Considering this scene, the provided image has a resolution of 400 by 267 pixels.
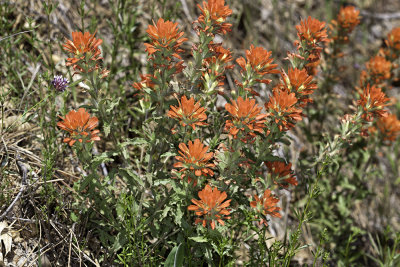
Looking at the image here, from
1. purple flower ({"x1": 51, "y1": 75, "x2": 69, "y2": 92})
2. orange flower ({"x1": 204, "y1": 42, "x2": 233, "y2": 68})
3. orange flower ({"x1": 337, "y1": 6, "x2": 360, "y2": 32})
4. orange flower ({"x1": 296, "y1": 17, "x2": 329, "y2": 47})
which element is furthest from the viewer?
orange flower ({"x1": 337, "y1": 6, "x2": 360, "y2": 32})

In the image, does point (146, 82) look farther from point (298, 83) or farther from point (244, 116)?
point (298, 83)

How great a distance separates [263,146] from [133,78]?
1512 millimetres

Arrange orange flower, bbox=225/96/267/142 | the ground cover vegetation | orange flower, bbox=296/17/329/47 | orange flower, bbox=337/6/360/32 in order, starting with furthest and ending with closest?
orange flower, bbox=337/6/360/32, orange flower, bbox=296/17/329/47, the ground cover vegetation, orange flower, bbox=225/96/267/142

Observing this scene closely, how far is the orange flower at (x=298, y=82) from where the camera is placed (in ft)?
7.32

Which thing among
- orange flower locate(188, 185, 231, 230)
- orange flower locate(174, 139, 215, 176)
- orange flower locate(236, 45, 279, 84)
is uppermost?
orange flower locate(236, 45, 279, 84)

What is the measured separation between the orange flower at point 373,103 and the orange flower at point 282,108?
0.76m

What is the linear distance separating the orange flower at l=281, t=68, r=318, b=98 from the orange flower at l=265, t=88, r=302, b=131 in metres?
0.07

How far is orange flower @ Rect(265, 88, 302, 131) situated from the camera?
2.12 m

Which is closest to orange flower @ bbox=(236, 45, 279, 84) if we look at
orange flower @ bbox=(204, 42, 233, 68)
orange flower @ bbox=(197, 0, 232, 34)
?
orange flower @ bbox=(204, 42, 233, 68)

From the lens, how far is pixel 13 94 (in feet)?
10.1

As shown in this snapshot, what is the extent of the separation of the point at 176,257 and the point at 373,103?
1.66 metres

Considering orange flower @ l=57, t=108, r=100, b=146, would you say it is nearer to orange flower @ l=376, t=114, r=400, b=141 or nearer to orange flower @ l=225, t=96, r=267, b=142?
orange flower @ l=225, t=96, r=267, b=142

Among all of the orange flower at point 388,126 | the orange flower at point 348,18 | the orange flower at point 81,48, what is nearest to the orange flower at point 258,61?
the orange flower at point 81,48

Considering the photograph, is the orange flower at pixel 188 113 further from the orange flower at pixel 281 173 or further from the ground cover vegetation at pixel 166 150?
the orange flower at pixel 281 173
